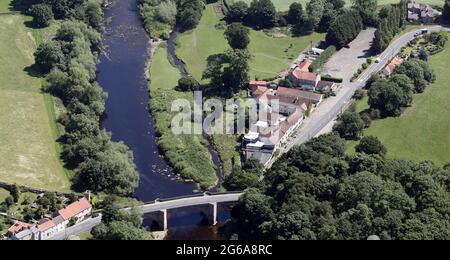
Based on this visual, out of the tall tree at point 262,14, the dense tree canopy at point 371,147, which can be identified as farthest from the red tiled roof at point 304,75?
the tall tree at point 262,14

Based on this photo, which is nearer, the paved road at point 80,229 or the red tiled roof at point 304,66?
the paved road at point 80,229

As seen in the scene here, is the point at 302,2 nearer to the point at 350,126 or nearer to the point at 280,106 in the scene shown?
the point at 280,106

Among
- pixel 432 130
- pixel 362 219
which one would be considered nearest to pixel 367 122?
pixel 432 130

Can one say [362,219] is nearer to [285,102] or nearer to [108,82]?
[285,102]

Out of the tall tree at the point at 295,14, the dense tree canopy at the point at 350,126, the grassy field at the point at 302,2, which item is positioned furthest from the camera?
the grassy field at the point at 302,2

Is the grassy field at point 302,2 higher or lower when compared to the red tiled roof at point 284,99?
higher

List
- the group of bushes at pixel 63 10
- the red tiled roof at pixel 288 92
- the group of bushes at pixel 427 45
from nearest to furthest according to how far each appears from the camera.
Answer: the red tiled roof at pixel 288 92, the group of bushes at pixel 427 45, the group of bushes at pixel 63 10

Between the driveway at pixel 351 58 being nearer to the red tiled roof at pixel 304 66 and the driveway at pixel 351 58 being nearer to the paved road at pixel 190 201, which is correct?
the red tiled roof at pixel 304 66

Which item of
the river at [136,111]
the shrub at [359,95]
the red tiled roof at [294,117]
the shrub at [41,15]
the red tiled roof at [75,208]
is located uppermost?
the shrub at [41,15]
